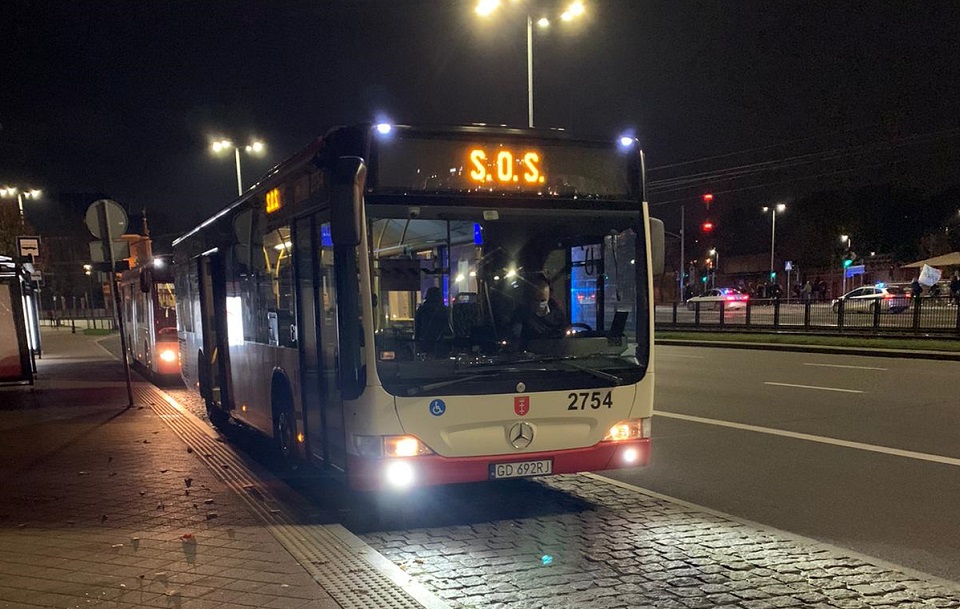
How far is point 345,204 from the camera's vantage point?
16.4 ft

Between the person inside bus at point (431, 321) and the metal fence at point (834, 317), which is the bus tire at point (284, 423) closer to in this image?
the person inside bus at point (431, 321)

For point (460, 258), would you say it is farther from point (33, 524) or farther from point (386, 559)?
point (33, 524)

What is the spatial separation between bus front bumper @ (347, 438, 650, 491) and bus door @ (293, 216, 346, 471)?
352 mm

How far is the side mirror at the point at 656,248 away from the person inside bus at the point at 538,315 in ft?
3.11

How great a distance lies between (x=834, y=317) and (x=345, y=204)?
2384cm

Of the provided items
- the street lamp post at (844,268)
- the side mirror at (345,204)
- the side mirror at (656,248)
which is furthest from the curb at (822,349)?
the street lamp post at (844,268)

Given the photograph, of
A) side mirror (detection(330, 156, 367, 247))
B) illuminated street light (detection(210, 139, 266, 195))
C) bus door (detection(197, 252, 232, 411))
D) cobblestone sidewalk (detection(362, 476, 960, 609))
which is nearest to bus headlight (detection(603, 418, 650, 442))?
cobblestone sidewalk (detection(362, 476, 960, 609))

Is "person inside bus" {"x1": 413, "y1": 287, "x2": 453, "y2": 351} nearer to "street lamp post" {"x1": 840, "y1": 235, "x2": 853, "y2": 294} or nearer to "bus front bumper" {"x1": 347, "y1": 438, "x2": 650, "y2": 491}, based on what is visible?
"bus front bumper" {"x1": 347, "y1": 438, "x2": 650, "y2": 491}

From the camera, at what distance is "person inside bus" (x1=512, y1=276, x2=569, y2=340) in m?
5.75

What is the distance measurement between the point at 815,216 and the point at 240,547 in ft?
264

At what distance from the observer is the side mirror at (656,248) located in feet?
20.2

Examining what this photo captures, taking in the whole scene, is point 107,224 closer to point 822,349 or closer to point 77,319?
point 822,349

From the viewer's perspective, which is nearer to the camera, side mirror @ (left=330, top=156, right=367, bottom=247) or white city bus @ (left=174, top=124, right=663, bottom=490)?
side mirror @ (left=330, top=156, right=367, bottom=247)

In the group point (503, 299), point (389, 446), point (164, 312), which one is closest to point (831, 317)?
point (164, 312)
